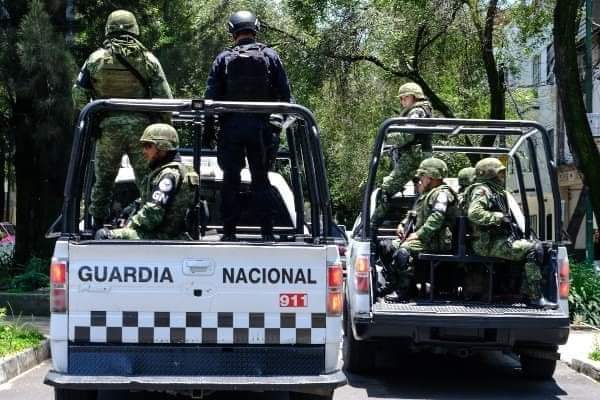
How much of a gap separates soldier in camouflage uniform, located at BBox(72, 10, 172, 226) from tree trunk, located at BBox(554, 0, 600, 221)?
7146mm

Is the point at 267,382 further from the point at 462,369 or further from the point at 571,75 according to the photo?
the point at 571,75

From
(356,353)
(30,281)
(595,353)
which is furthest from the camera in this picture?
(30,281)

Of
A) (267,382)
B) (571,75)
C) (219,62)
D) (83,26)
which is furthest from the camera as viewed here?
(83,26)

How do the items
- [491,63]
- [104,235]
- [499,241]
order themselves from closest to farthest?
[104,235]
[499,241]
[491,63]

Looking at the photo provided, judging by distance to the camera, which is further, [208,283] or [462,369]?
[462,369]

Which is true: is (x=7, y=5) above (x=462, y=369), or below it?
above

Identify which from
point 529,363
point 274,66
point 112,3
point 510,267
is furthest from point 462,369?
point 112,3

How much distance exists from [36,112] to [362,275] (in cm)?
721

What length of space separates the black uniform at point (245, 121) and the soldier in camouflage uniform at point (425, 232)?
5.55ft

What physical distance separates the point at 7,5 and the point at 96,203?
7498 millimetres

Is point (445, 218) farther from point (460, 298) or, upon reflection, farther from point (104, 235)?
point (104, 235)

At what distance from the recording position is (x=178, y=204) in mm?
6527

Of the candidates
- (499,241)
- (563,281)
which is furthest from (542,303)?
(499,241)

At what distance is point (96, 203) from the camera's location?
741 centimetres
